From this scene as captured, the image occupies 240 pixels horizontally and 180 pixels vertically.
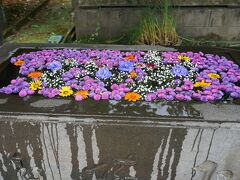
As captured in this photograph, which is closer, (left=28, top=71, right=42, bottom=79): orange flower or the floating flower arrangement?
the floating flower arrangement

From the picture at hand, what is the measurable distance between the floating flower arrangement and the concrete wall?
2.37m

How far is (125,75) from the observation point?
237cm

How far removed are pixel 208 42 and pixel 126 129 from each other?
153 inches

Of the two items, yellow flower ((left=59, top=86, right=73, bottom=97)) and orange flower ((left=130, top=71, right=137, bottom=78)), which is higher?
orange flower ((left=130, top=71, right=137, bottom=78))

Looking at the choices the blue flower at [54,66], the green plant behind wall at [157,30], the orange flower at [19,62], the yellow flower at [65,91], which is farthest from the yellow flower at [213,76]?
the green plant behind wall at [157,30]

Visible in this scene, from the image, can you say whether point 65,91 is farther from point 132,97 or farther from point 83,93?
point 132,97

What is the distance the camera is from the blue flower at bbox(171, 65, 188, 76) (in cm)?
237

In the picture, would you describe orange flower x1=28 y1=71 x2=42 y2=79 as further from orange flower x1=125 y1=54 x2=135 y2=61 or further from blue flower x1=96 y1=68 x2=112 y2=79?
orange flower x1=125 y1=54 x2=135 y2=61

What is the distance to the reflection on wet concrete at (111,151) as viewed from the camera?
184 cm

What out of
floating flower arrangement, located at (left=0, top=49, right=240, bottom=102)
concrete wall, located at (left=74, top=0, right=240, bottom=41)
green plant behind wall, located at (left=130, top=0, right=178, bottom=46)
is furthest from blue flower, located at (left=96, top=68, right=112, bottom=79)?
concrete wall, located at (left=74, top=0, right=240, bottom=41)

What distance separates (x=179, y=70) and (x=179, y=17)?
2916 millimetres

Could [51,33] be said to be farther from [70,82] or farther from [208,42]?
[70,82]

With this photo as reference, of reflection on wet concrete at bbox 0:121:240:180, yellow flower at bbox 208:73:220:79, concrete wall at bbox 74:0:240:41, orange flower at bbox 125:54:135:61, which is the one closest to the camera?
reflection on wet concrete at bbox 0:121:240:180

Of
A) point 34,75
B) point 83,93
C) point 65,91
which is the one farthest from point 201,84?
point 34,75
